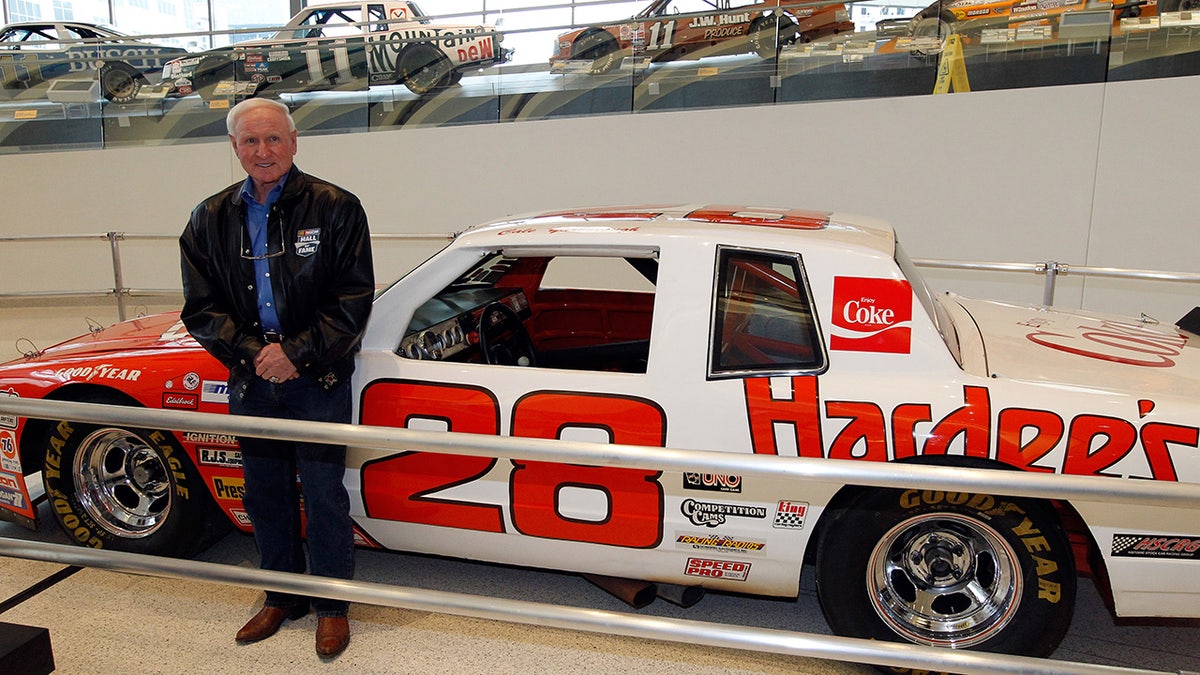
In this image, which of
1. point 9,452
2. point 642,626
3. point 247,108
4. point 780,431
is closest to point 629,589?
point 780,431

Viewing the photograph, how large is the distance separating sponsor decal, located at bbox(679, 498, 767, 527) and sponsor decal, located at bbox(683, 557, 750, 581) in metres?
0.13

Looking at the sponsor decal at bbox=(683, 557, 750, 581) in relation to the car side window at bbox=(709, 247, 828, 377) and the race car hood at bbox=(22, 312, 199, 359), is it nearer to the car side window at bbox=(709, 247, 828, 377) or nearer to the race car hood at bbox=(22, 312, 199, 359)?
the car side window at bbox=(709, 247, 828, 377)

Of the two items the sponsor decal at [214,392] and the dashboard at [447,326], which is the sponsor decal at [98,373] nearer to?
the sponsor decal at [214,392]

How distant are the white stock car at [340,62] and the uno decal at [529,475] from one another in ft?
20.0

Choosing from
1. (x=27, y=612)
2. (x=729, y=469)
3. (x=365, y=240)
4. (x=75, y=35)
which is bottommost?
(x=27, y=612)

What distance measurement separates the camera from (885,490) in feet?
7.87

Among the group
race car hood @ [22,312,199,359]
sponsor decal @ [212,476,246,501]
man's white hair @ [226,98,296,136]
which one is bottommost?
sponsor decal @ [212,476,246,501]

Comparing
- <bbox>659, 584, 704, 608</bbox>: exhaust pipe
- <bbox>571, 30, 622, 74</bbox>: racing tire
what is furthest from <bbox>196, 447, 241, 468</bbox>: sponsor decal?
<bbox>571, 30, 622, 74</bbox>: racing tire

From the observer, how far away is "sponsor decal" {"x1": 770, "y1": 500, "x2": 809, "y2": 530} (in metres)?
2.45

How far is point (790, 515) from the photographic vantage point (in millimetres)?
2463

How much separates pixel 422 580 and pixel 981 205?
553cm

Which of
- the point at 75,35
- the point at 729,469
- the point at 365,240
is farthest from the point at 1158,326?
the point at 75,35

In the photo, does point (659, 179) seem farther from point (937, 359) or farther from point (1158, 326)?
point (937, 359)

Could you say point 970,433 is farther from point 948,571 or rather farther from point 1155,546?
point 1155,546
